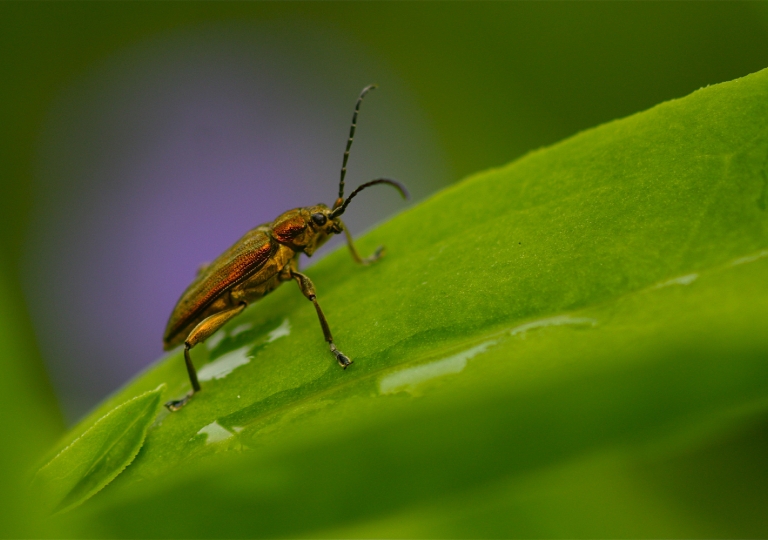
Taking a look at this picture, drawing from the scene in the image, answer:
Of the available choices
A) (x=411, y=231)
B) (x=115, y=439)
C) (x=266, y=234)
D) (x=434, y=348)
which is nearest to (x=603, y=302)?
(x=434, y=348)

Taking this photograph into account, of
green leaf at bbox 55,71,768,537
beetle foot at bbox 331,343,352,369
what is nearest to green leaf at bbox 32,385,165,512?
green leaf at bbox 55,71,768,537

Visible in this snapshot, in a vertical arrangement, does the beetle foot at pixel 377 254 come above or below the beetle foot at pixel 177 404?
above

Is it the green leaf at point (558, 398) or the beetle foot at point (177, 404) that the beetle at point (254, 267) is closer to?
the beetle foot at point (177, 404)

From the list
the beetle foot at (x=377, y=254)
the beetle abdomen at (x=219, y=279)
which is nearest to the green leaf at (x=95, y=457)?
the beetle foot at (x=377, y=254)

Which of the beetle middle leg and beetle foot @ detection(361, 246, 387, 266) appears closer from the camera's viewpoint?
the beetle middle leg

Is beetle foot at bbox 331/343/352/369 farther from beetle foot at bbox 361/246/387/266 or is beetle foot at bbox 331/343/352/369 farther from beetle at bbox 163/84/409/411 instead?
beetle at bbox 163/84/409/411

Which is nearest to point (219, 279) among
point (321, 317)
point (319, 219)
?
point (319, 219)

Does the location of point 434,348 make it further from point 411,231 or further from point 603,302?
point 411,231
